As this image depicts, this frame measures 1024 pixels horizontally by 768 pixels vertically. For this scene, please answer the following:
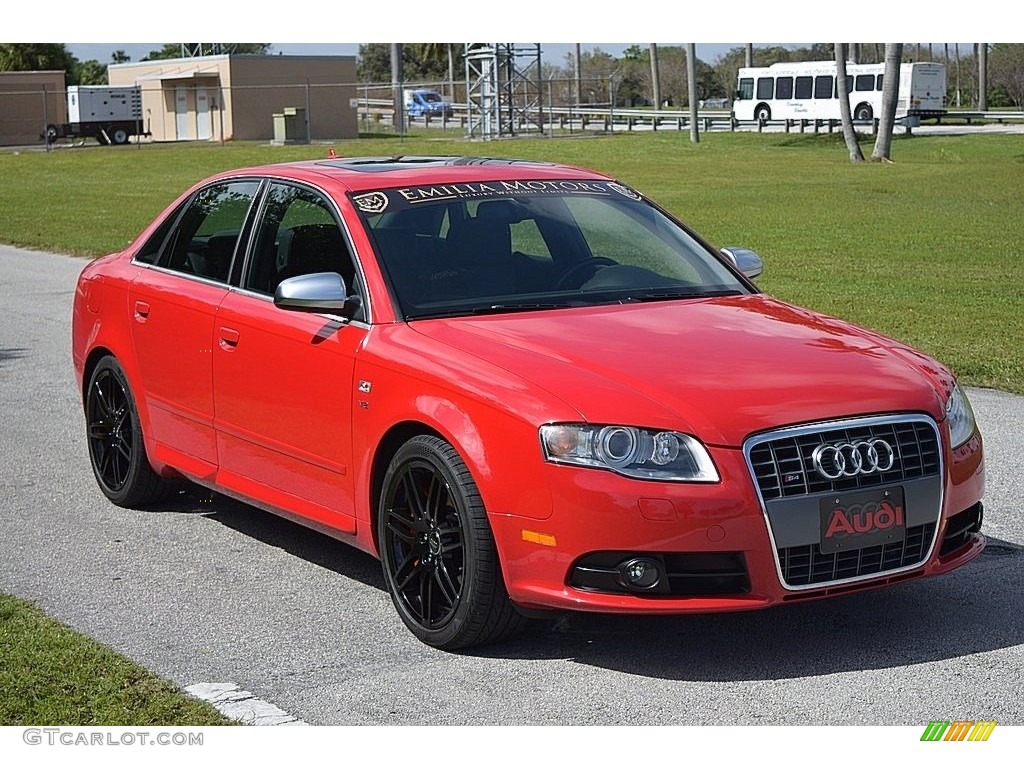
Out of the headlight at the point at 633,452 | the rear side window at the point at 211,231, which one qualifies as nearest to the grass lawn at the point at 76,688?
the headlight at the point at 633,452

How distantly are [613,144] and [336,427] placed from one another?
1919 inches

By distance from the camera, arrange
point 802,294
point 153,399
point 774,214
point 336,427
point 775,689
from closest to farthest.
→ point 775,689 < point 336,427 < point 153,399 < point 802,294 < point 774,214

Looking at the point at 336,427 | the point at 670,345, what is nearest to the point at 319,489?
the point at 336,427

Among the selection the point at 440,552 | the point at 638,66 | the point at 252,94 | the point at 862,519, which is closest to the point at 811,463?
the point at 862,519

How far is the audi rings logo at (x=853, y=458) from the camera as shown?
4.96 metres

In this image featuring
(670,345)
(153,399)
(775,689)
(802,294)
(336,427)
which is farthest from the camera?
(802,294)

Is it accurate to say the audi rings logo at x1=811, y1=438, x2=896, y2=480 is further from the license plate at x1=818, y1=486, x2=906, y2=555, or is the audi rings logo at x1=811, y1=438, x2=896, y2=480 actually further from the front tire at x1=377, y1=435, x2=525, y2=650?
the front tire at x1=377, y1=435, x2=525, y2=650

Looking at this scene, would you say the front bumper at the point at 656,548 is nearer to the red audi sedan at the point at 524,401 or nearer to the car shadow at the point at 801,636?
the red audi sedan at the point at 524,401

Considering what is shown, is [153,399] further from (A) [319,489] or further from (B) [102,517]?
(A) [319,489]

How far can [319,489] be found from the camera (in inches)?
240

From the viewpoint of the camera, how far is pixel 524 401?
5.05m

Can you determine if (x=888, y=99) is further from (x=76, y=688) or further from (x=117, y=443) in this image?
(x=76, y=688)

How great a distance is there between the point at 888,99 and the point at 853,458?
40.4 m

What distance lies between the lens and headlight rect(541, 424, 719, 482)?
4.87 meters
